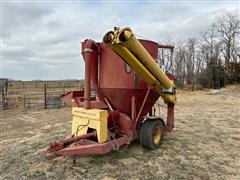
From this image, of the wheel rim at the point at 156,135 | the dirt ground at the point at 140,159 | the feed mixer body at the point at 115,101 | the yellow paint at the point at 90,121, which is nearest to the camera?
the dirt ground at the point at 140,159

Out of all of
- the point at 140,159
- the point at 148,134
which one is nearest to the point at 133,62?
the point at 148,134

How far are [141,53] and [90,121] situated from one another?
151 cm

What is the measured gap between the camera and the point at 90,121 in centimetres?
492

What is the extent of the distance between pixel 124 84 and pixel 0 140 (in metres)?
3.80

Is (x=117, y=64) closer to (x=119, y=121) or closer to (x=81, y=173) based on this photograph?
(x=119, y=121)

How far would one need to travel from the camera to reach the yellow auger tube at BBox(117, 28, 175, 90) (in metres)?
4.21

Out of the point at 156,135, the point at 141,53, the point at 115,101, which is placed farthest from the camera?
the point at 156,135

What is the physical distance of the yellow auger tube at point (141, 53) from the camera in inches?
166

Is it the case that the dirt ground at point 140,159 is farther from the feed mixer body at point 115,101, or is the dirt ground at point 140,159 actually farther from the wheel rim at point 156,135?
the feed mixer body at point 115,101

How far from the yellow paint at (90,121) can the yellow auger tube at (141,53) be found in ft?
3.74

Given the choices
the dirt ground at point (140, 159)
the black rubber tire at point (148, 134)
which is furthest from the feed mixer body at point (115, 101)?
the dirt ground at point (140, 159)

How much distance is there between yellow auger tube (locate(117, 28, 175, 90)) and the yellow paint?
3.74 ft

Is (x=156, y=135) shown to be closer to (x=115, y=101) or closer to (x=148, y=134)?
(x=148, y=134)

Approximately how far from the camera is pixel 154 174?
4.54 metres
